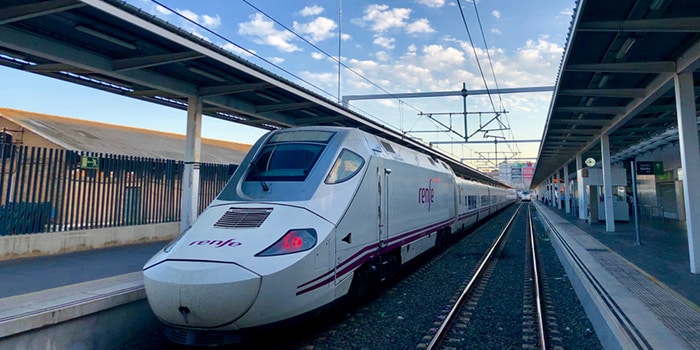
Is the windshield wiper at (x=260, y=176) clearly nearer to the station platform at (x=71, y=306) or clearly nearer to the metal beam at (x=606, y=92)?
the station platform at (x=71, y=306)

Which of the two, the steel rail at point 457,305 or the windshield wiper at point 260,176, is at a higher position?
the windshield wiper at point 260,176

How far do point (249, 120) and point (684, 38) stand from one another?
1225 cm

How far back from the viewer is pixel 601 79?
33.6 feet

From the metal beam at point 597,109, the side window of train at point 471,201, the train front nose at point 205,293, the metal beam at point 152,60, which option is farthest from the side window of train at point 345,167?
the side window of train at point 471,201

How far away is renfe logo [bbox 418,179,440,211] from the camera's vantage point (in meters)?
9.81

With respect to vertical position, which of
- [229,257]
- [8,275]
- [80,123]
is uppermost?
[80,123]

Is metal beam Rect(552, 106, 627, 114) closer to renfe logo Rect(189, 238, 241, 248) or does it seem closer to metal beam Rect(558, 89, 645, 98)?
metal beam Rect(558, 89, 645, 98)

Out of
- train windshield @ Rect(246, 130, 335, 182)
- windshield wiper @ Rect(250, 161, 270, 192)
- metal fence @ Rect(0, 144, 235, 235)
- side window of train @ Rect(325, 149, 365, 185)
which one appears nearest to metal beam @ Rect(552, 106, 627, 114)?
side window of train @ Rect(325, 149, 365, 185)

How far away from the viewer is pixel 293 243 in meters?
4.75

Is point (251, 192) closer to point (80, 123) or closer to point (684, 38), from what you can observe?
point (684, 38)

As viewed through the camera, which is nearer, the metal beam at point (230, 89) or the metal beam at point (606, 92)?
the metal beam at point (230, 89)

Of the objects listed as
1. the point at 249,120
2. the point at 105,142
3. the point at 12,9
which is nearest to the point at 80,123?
the point at 105,142

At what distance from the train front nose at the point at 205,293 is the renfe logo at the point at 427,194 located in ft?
20.4

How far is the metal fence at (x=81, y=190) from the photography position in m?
8.47
